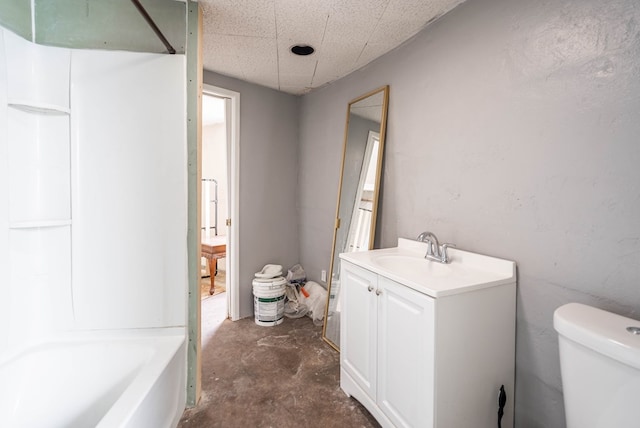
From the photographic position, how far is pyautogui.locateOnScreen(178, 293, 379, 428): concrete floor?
1.52 m

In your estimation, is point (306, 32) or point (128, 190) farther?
point (306, 32)

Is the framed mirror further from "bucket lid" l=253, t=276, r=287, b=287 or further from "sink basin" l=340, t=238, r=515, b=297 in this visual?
"bucket lid" l=253, t=276, r=287, b=287

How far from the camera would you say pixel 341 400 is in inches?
65.4

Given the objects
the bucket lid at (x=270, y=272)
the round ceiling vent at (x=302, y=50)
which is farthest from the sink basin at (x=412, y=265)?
the round ceiling vent at (x=302, y=50)

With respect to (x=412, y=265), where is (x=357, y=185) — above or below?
above

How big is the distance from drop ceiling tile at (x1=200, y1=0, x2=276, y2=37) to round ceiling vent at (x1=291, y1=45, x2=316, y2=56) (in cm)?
22

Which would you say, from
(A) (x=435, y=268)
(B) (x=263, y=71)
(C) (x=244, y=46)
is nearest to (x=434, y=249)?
(A) (x=435, y=268)

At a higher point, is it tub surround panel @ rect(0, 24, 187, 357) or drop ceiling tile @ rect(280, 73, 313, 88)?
drop ceiling tile @ rect(280, 73, 313, 88)

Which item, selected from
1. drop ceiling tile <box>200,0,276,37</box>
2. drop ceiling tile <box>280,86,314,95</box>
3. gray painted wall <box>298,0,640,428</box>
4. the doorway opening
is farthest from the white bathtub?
drop ceiling tile <box>280,86,314,95</box>

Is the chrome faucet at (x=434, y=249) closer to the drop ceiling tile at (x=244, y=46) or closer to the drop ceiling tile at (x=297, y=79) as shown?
the drop ceiling tile at (x=244, y=46)

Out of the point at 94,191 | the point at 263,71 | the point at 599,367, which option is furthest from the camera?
the point at 263,71

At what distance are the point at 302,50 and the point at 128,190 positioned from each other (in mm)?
1480

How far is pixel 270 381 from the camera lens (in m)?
1.82

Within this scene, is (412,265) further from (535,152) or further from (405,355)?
(535,152)
